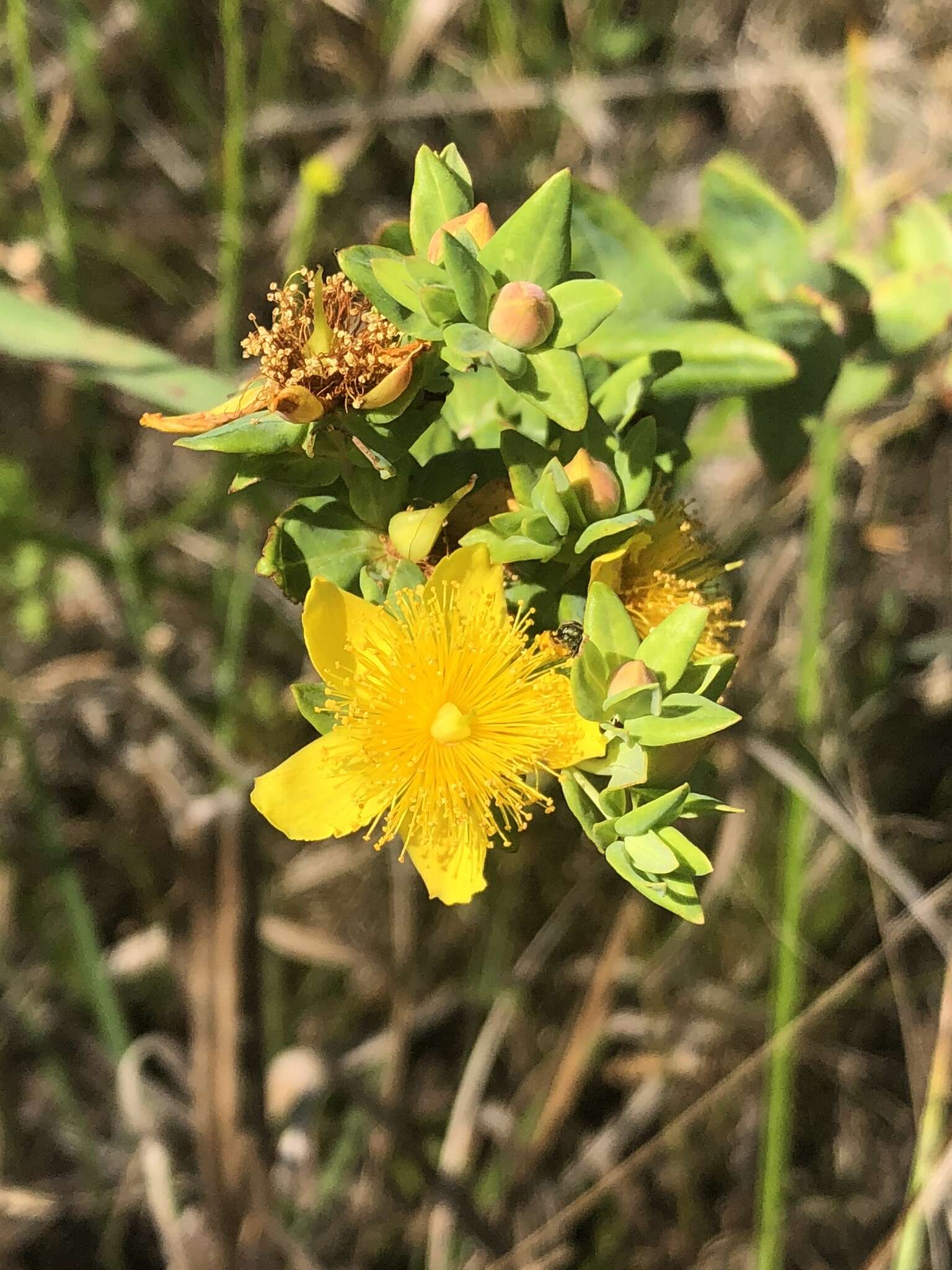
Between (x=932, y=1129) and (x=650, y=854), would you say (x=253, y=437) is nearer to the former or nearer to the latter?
(x=650, y=854)

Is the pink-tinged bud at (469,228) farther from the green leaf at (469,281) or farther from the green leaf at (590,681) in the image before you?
the green leaf at (590,681)

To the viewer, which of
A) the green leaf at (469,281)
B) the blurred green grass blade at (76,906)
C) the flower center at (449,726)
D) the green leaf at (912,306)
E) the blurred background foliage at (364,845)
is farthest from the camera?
the blurred background foliage at (364,845)

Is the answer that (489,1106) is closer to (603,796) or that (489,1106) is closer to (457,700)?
(457,700)

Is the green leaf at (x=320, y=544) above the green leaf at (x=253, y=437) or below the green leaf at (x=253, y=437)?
below

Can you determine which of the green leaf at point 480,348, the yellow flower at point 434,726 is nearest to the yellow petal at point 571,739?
the yellow flower at point 434,726

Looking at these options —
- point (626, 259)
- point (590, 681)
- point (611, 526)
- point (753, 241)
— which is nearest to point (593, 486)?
point (611, 526)

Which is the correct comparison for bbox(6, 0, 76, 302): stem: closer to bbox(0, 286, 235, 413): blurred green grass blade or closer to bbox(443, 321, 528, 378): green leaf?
bbox(0, 286, 235, 413): blurred green grass blade
